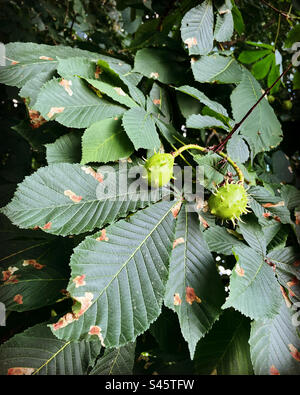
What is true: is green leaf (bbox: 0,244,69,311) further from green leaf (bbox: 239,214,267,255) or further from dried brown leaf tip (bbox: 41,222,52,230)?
green leaf (bbox: 239,214,267,255)

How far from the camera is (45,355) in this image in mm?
740

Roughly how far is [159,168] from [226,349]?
59cm

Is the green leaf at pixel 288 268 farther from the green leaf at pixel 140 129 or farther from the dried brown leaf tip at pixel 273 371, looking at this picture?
the green leaf at pixel 140 129

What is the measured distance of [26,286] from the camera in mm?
846

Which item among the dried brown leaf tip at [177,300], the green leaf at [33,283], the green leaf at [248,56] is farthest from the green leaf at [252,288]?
the green leaf at [248,56]

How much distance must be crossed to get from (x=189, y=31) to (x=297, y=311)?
99 centimetres

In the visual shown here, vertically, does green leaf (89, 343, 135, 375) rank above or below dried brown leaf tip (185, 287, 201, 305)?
below

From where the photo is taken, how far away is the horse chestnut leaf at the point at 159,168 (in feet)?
2.39

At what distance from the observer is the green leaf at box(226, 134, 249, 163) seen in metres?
0.98

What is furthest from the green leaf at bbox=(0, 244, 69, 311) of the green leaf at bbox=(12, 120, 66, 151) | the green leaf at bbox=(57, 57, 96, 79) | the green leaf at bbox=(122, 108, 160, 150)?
the green leaf at bbox=(57, 57, 96, 79)

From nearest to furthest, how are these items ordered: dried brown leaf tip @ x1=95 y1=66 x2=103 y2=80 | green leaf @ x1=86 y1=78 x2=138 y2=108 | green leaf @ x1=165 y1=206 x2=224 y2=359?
green leaf @ x1=165 y1=206 x2=224 y2=359 < green leaf @ x1=86 y1=78 x2=138 y2=108 < dried brown leaf tip @ x1=95 y1=66 x2=103 y2=80

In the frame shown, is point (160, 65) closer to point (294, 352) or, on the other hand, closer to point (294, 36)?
point (294, 36)

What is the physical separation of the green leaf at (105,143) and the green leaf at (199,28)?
45cm

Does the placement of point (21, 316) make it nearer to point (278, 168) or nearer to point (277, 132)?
point (277, 132)
